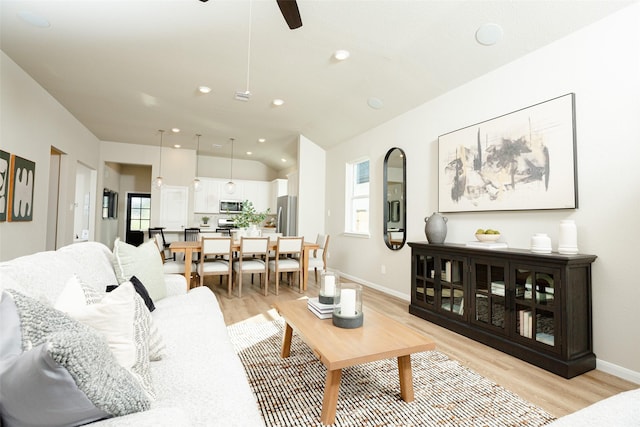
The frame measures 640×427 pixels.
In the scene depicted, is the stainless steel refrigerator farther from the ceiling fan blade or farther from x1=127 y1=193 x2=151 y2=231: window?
x1=127 y1=193 x2=151 y2=231: window

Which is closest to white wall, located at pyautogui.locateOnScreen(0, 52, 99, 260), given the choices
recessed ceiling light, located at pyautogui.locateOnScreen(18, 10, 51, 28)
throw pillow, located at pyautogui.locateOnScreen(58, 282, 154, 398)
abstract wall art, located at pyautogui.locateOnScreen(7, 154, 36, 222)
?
abstract wall art, located at pyautogui.locateOnScreen(7, 154, 36, 222)

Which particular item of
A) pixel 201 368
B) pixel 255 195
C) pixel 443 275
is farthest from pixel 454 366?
pixel 255 195

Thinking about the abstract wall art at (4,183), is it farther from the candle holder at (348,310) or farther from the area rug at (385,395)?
the candle holder at (348,310)

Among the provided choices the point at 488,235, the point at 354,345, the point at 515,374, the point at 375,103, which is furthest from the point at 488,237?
the point at 375,103

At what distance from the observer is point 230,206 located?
8.50 meters

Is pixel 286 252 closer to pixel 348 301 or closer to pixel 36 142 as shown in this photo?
pixel 348 301

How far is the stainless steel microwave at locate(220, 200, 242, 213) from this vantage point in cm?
844

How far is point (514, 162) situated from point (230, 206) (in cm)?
706

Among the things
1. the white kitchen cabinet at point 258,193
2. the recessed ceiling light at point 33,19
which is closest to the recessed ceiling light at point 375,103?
the recessed ceiling light at point 33,19

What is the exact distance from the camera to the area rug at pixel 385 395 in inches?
66.0

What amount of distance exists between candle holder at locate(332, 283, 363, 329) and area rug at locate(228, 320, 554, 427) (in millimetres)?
440

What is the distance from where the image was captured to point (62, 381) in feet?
1.98

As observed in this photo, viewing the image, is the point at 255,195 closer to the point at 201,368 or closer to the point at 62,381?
the point at 201,368

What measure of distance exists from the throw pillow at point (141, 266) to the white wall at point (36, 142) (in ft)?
8.42
